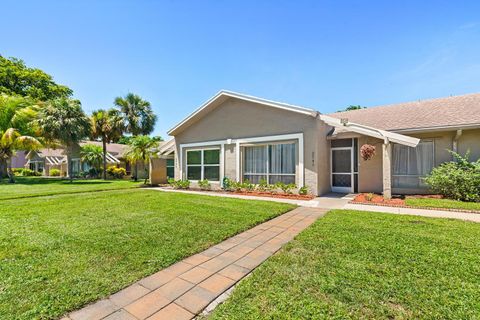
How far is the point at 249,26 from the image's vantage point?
11.7 meters

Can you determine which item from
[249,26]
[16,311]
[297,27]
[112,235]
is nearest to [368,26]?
[297,27]

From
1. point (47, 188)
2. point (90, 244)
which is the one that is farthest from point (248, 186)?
point (47, 188)

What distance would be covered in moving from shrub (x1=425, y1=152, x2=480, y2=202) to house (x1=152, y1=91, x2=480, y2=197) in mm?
832

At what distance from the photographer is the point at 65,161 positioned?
31.7m

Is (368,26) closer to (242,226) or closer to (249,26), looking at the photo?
(249,26)

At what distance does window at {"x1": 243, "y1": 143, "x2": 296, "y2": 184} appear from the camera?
11336 mm

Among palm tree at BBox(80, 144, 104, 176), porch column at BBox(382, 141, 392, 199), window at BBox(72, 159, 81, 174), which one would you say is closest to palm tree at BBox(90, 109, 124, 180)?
palm tree at BBox(80, 144, 104, 176)

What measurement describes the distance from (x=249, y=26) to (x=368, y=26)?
19.6 ft

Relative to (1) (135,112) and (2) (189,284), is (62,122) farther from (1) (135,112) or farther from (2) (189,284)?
(2) (189,284)

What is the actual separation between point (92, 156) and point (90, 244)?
26.4 meters

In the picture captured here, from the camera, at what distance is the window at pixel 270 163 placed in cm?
1134

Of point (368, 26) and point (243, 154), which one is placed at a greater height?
point (368, 26)

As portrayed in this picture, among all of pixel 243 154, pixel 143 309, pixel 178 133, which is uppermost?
pixel 178 133

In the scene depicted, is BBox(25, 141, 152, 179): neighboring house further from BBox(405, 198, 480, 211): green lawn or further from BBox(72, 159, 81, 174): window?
BBox(405, 198, 480, 211): green lawn
